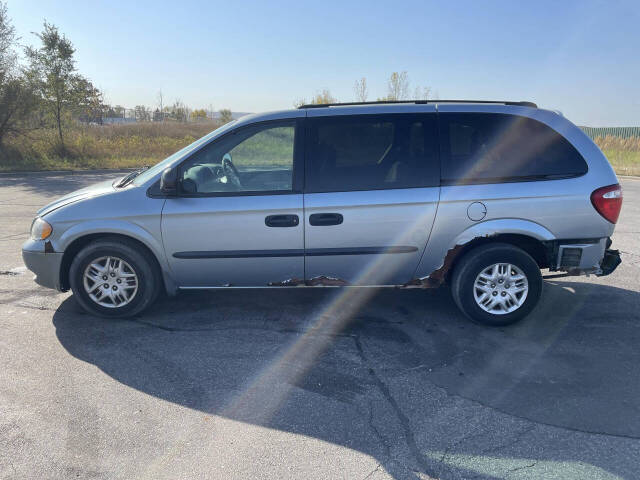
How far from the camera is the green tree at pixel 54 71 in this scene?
18844 mm

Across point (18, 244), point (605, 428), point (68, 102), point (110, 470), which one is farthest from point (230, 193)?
point (68, 102)

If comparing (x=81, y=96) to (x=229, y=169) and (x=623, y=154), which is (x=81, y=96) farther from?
(x=623, y=154)

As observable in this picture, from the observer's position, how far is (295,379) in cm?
333

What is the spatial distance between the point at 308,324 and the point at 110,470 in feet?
6.84

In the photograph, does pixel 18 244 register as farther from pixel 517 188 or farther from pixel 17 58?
pixel 17 58

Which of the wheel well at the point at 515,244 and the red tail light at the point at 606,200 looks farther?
the wheel well at the point at 515,244

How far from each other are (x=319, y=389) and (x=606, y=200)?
112 inches

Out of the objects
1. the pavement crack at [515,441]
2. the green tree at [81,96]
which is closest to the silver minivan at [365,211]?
the pavement crack at [515,441]

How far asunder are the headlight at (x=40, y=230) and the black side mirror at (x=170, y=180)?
43.5 inches

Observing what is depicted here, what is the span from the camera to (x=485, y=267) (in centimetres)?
407

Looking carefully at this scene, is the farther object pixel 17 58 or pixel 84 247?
pixel 17 58

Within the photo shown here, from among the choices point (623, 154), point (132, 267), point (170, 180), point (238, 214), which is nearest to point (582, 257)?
point (238, 214)

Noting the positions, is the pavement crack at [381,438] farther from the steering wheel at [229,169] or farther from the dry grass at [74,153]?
the dry grass at [74,153]

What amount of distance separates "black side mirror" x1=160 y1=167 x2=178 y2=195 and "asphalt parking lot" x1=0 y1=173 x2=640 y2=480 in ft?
3.96
